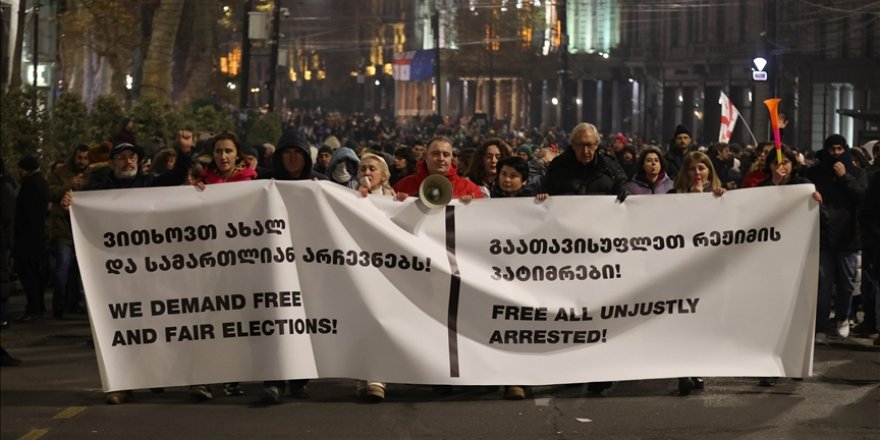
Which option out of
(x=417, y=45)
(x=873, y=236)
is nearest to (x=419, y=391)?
(x=873, y=236)

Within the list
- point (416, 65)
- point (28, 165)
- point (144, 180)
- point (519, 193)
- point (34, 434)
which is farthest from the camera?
point (416, 65)

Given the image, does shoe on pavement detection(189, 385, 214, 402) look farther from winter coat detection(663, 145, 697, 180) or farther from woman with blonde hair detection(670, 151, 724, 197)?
winter coat detection(663, 145, 697, 180)

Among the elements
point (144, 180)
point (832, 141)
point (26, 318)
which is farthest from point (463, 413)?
point (26, 318)

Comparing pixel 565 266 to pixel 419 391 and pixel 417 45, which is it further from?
pixel 417 45

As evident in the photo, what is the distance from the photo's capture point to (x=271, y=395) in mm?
9844

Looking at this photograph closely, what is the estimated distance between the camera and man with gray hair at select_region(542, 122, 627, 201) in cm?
1038

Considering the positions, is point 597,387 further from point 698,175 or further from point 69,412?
point 69,412

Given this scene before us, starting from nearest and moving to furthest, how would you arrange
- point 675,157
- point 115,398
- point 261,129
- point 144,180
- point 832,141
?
point 115,398 → point 144,180 → point 832,141 → point 675,157 → point 261,129

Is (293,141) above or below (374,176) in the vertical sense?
above

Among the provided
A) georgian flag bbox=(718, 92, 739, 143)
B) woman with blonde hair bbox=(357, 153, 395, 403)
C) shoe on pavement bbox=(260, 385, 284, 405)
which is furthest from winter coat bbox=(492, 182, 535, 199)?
georgian flag bbox=(718, 92, 739, 143)

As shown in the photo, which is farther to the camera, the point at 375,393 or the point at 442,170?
the point at 442,170

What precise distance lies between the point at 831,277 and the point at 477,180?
334cm

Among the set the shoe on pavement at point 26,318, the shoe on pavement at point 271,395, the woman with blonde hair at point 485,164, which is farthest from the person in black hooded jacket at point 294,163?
the shoe on pavement at point 26,318

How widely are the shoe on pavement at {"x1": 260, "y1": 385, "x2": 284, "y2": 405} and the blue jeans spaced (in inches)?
216
